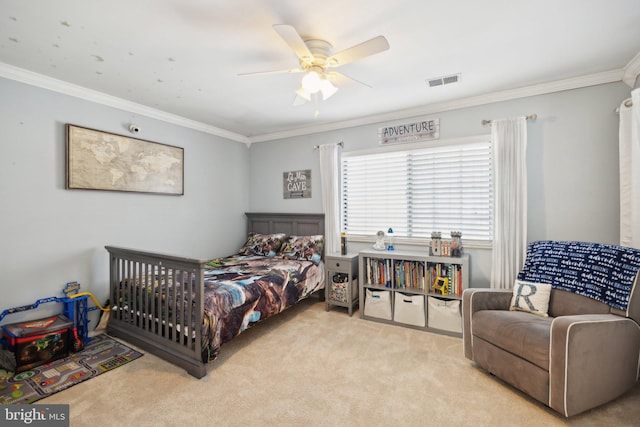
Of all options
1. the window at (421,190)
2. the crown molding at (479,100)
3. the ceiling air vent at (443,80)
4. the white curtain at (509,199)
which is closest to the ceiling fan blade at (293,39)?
the ceiling air vent at (443,80)

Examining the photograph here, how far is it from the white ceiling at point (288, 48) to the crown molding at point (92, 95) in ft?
0.04

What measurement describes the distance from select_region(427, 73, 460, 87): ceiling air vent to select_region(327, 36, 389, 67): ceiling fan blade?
120 cm

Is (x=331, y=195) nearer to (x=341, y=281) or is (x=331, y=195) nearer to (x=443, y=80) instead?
(x=341, y=281)

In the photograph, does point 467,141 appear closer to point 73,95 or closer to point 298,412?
point 298,412

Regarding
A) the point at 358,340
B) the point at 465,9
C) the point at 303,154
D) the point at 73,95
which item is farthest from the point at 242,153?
the point at 465,9

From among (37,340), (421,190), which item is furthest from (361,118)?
(37,340)

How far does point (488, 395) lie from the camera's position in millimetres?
1999

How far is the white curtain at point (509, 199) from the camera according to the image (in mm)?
2848

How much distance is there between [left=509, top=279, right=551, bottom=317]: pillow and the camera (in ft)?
7.59

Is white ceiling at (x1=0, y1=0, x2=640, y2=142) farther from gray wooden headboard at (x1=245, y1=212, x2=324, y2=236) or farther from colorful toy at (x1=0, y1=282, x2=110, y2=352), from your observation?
colorful toy at (x1=0, y1=282, x2=110, y2=352)

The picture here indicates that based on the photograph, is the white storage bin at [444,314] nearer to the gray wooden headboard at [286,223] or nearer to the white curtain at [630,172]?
the white curtain at [630,172]

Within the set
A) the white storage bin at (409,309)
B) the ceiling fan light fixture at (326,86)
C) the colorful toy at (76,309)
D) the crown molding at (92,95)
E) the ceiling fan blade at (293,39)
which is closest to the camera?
the ceiling fan blade at (293,39)

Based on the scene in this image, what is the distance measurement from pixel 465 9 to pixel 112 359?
369cm

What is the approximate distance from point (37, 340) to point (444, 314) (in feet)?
11.8
